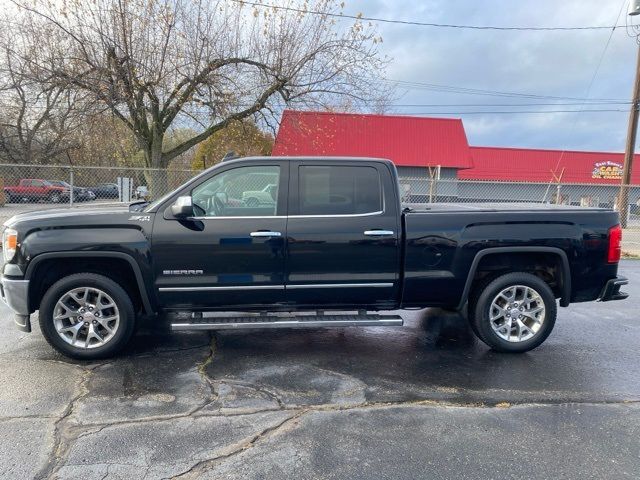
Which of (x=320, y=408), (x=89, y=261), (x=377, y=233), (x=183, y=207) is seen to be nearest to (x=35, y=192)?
(x=89, y=261)

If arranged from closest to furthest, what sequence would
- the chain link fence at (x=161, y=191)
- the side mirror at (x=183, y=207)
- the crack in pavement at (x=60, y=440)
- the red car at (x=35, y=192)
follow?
the crack in pavement at (x=60, y=440) < the side mirror at (x=183, y=207) < the chain link fence at (x=161, y=191) < the red car at (x=35, y=192)

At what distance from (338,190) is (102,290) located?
2431mm

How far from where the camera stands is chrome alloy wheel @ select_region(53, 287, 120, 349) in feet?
14.3

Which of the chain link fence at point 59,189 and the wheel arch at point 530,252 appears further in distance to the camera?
the chain link fence at point 59,189

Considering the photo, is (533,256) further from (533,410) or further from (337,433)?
(337,433)

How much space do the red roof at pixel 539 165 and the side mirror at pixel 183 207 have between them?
29714 mm

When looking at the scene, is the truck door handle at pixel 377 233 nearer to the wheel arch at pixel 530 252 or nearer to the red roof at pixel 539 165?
the wheel arch at pixel 530 252

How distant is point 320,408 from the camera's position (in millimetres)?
3592

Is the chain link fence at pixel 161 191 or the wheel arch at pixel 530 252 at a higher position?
the chain link fence at pixel 161 191

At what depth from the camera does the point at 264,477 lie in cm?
275

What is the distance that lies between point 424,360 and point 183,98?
41.5ft

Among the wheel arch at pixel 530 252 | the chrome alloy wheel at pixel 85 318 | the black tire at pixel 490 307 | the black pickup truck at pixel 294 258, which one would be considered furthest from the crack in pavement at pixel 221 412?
the wheel arch at pixel 530 252

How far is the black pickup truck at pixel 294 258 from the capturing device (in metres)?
4.32

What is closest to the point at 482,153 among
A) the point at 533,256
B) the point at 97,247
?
the point at 533,256
